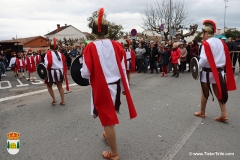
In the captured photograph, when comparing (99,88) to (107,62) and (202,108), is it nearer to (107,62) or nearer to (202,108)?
(107,62)

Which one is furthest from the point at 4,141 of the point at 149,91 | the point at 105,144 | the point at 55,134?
the point at 149,91

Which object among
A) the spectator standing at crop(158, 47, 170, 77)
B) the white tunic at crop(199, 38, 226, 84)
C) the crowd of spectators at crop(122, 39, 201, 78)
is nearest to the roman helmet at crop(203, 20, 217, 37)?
the white tunic at crop(199, 38, 226, 84)

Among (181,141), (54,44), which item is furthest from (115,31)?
(181,141)

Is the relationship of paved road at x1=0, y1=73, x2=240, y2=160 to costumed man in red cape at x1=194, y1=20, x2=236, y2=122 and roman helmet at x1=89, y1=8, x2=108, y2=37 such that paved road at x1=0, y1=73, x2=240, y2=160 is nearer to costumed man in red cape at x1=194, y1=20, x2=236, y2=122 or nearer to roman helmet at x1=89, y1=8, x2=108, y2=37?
costumed man in red cape at x1=194, y1=20, x2=236, y2=122

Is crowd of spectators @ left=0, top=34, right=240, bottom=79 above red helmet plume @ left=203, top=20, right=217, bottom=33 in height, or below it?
below

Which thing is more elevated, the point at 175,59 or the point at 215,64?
the point at 215,64

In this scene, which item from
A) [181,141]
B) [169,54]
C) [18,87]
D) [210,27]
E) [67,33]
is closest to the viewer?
[181,141]

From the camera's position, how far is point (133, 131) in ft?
14.5

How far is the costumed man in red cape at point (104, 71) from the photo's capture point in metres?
3.18

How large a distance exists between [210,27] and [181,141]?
2259 millimetres

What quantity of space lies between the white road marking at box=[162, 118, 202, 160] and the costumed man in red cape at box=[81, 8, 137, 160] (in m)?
0.76

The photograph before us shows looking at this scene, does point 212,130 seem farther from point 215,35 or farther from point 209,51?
point 215,35

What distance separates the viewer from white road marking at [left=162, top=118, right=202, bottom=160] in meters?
3.45

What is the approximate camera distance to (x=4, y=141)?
4.18m
